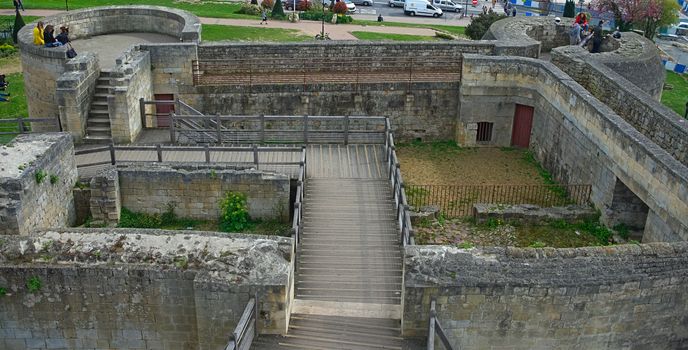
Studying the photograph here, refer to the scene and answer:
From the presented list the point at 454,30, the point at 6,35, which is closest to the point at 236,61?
the point at 6,35

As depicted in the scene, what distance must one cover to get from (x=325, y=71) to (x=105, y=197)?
333 inches

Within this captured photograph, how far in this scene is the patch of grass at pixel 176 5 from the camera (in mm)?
36844

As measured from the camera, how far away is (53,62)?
19.2 m

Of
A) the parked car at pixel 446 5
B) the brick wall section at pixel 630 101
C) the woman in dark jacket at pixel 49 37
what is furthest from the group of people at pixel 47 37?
the parked car at pixel 446 5

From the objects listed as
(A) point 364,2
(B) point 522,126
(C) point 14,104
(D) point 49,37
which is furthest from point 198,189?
(A) point 364,2

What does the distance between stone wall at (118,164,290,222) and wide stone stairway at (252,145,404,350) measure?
0.92 meters

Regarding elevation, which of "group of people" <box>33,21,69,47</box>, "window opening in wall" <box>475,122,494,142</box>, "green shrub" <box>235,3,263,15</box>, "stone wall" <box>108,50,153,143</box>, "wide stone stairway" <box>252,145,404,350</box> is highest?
"group of people" <box>33,21,69,47</box>

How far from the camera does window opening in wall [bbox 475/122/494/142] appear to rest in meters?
20.9

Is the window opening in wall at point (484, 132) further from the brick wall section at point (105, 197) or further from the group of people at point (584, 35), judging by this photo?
the brick wall section at point (105, 197)

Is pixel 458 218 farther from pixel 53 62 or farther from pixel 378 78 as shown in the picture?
pixel 53 62

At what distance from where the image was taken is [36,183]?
12930 millimetres

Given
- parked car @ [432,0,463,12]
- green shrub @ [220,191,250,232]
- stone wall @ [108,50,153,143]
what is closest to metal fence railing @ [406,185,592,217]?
green shrub @ [220,191,250,232]

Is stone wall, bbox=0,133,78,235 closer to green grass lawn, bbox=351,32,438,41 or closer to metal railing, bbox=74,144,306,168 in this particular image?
metal railing, bbox=74,144,306,168

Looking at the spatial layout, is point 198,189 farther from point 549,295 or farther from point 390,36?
point 390,36
